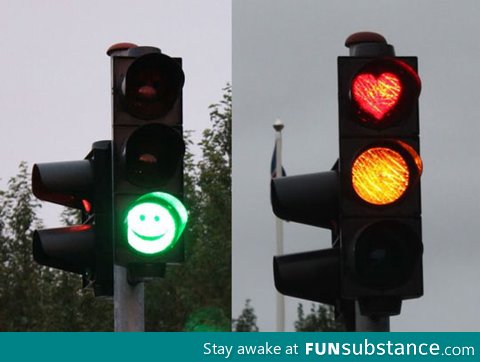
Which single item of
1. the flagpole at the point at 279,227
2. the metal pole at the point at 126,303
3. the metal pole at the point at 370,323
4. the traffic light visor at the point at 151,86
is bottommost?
the metal pole at the point at 370,323

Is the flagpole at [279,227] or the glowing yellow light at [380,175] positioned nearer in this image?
the glowing yellow light at [380,175]

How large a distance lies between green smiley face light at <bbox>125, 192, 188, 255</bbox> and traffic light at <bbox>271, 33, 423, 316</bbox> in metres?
1.08

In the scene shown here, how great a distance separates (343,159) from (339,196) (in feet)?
0.62

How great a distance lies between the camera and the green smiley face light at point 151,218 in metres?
8.66

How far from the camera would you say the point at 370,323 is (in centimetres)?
796

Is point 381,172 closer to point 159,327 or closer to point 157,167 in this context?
point 157,167

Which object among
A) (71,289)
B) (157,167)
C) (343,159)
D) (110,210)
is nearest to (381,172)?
(343,159)

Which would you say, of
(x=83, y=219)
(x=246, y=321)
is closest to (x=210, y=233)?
(x=246, y=321)

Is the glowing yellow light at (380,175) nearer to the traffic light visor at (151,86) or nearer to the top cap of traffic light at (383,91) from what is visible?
the top cap of traffic light at (383,91)

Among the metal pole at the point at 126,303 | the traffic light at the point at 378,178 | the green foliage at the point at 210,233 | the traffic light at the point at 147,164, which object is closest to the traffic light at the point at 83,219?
the metal pole at the point at 126,303

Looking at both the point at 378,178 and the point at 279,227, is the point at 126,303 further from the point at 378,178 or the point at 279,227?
the point at 279,227

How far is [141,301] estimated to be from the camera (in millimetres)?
8961

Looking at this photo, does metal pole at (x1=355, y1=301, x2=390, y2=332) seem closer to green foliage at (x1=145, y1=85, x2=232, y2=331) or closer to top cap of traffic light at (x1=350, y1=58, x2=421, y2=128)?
top cap of traffic light at (x1=350, y1=58, x2=421, y2=128)

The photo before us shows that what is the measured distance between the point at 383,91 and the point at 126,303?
1971mm
